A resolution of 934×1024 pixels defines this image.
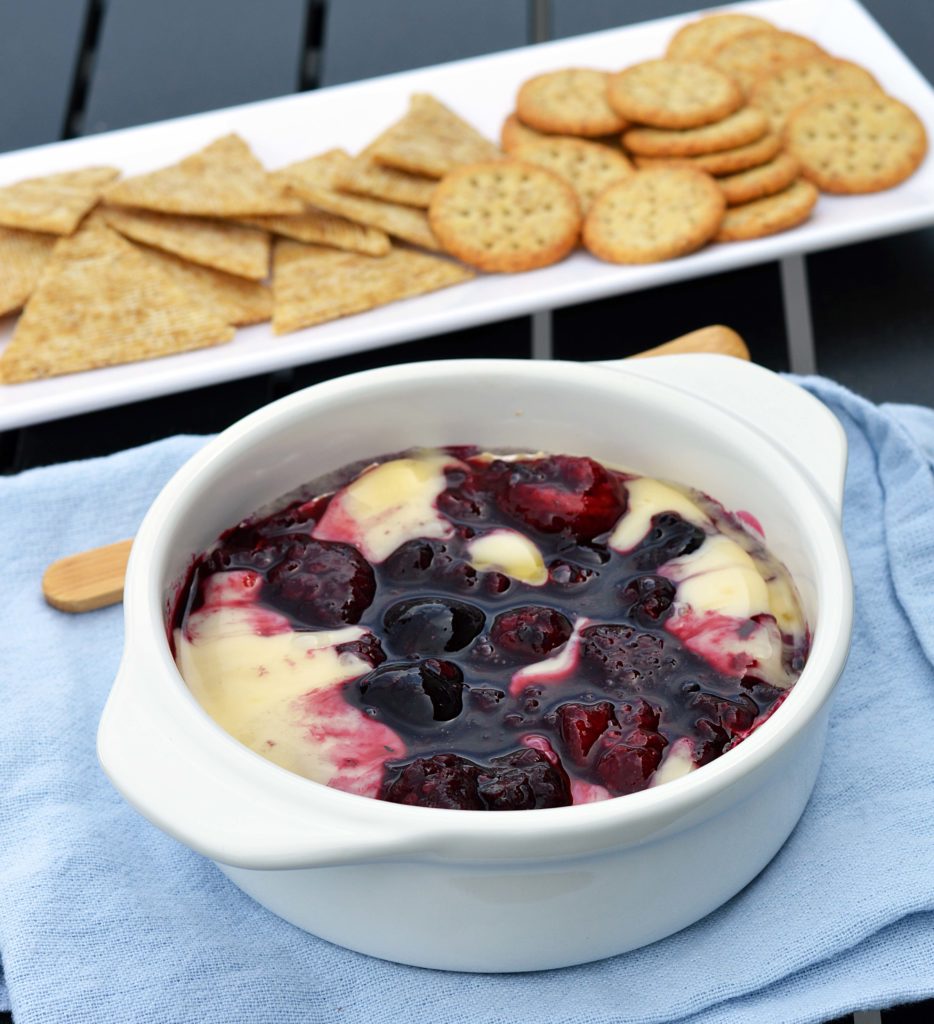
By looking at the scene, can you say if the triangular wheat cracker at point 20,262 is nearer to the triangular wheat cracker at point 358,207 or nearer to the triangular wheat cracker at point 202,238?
the triangular wheat cracker at point 202,238

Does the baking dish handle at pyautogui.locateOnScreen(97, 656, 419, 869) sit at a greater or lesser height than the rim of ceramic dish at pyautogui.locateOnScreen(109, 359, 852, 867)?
lesser

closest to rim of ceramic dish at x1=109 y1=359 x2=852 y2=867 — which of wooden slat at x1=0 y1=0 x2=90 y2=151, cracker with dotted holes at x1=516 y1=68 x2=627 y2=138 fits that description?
cracker with dotted holes at x1=516 y1=68 x2=627 y2=138

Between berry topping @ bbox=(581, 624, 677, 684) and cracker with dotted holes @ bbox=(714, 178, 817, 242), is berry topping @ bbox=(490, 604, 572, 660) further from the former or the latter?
cracker with dotted holes @ bbox=(714, 178, 817, 242)

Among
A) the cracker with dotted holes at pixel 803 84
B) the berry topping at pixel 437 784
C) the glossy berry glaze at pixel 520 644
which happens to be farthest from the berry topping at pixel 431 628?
the cracker with dotted holes at pixel 803 84

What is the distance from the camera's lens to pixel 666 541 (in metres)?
1.03

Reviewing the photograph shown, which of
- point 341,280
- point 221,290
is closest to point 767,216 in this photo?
point 341,280

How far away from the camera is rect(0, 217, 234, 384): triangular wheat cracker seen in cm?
155

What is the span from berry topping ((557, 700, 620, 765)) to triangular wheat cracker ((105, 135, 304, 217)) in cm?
101

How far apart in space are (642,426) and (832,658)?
0.98 feet

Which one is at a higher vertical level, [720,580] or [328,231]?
[720,580]

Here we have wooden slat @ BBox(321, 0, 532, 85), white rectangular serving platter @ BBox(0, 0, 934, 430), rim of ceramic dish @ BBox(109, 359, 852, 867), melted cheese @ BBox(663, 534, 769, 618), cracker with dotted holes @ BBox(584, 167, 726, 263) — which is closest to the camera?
rim of ceramic dish @ BBox(109, 359, 852, 867)

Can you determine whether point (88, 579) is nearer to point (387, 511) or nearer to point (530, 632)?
point (387, 511)

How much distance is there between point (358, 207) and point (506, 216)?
0.61 ft

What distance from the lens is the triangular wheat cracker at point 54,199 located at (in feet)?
5.59
